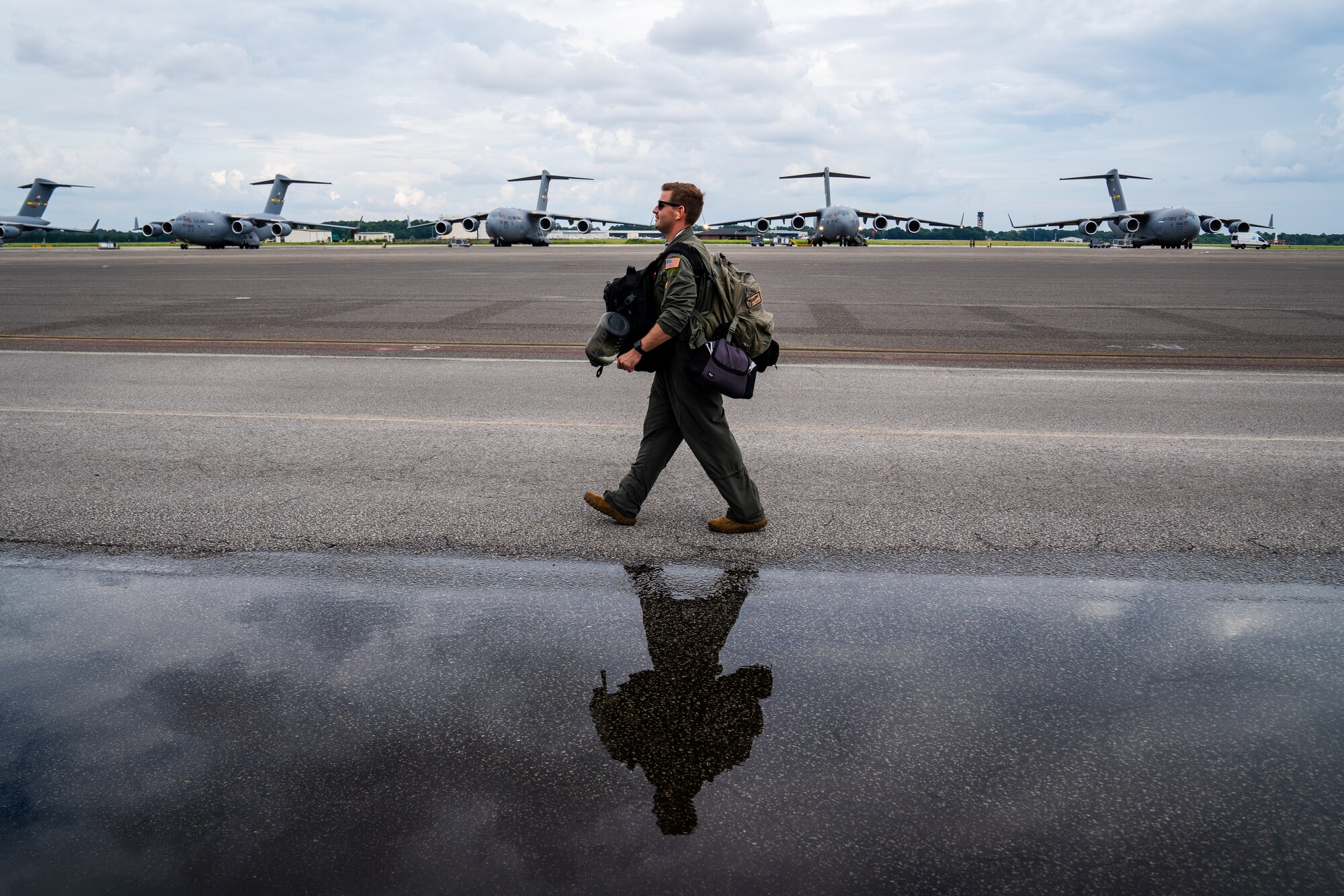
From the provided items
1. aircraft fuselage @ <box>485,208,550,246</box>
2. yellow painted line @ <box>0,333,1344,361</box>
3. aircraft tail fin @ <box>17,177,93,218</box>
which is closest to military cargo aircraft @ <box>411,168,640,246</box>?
aircraft fuselage @ <box>485,208,550,246</box>

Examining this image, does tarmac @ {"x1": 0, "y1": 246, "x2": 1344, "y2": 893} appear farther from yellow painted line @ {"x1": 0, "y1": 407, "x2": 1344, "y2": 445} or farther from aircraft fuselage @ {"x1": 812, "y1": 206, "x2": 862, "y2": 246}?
aircraft fuselage @ {"x1": 812, "y1": 206, "x2": 862, "y2": 246}

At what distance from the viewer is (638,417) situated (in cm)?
861

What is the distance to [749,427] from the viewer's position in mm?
8281

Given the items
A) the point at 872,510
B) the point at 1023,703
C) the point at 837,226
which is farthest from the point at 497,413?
the point at 837,226

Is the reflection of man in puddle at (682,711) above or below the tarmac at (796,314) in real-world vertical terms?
below

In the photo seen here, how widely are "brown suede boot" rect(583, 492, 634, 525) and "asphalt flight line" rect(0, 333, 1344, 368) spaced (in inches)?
→ 294

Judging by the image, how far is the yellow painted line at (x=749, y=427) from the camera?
784cm

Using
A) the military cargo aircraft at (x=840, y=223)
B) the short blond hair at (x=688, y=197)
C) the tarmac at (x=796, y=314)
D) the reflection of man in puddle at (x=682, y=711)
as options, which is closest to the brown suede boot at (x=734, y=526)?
the reflection of man in puddle at (x=682, y=711)

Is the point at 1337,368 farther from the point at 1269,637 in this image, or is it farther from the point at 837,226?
the point at 837,226

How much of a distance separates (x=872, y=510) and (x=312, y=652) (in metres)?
3.33

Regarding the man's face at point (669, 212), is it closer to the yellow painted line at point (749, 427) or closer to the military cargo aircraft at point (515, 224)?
the yellow painted line at point (749, 427)

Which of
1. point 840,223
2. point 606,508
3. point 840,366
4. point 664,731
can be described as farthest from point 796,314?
point 840,223

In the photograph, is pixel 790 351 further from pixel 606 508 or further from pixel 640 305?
pixel 640 305

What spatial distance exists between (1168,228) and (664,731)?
256 ft
